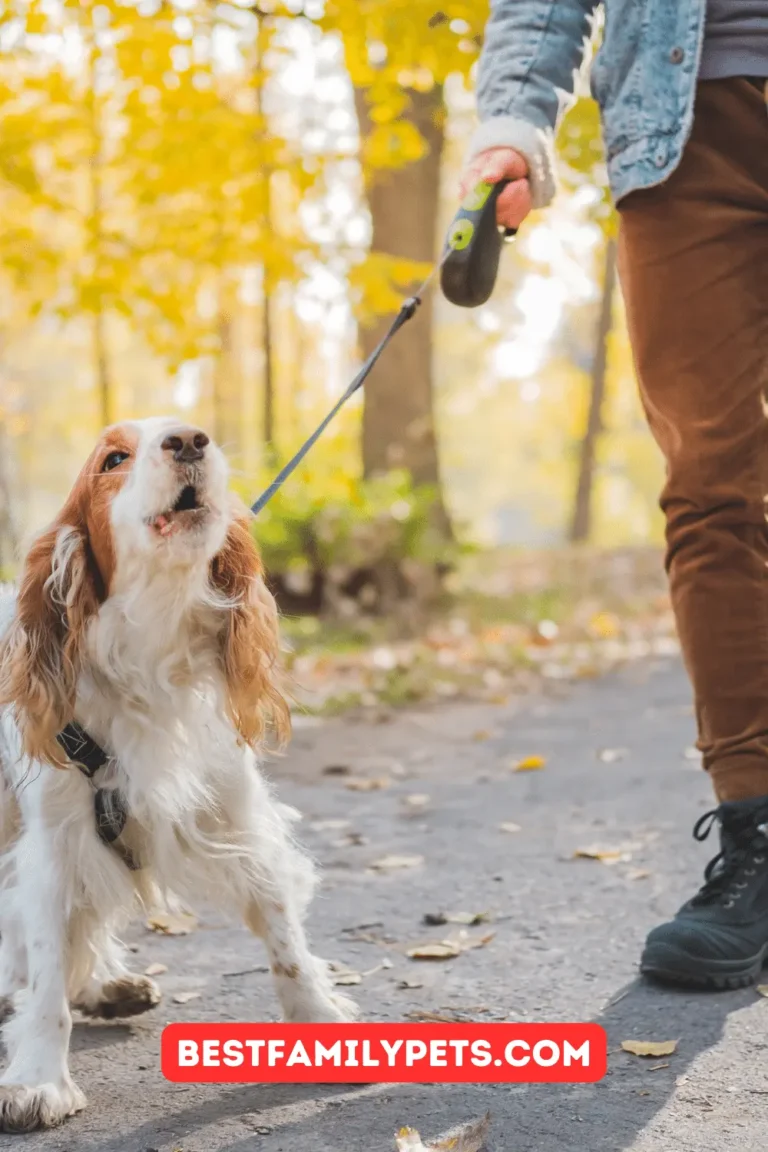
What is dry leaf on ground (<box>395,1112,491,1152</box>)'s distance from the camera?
2.07 metres

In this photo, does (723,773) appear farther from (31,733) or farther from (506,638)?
(506,638)

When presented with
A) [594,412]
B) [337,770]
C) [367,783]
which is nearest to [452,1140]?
[367,783]

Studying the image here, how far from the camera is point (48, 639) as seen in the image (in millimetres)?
2525

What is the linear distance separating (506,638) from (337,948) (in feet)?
22.4

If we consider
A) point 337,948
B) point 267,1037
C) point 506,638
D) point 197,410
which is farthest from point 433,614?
point 197,410

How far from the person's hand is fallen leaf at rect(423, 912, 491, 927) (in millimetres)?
1745

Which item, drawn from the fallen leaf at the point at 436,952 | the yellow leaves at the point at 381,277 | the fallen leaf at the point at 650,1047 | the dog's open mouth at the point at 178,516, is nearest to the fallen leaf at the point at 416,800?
the fallen leaf at the point at 436,952

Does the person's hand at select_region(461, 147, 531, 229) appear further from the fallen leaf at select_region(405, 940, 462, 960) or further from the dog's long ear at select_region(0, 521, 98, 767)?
the fallen leaf at select_region(405, 940, 462, 960)

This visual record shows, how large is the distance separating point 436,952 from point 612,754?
2.67 metres

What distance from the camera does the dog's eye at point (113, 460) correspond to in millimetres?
2506

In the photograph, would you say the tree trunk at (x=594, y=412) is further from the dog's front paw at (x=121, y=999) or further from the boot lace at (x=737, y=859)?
the dog's front paw at (x=121, y=999)

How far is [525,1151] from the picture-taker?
2082 mm

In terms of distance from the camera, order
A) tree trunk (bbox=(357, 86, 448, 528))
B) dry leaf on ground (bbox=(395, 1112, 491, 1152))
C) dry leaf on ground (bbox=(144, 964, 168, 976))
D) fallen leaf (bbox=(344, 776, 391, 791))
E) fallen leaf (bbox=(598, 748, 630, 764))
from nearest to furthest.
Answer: dry leaf on ground (bbox=(395, 1112, 491, 1152))
dry leaf on ground (bbox=(144, 964, 168, 976))
fallen leaf (bbox=(344, 776, 391, 791))
fallen leaf (bbox=(598, 748, 630, 764))
tree trunk (bbox=(357, 86, 448, 528))

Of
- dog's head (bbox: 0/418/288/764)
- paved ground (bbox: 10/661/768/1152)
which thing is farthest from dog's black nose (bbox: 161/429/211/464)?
paved ground (bbox: 10/661/768/1152)
